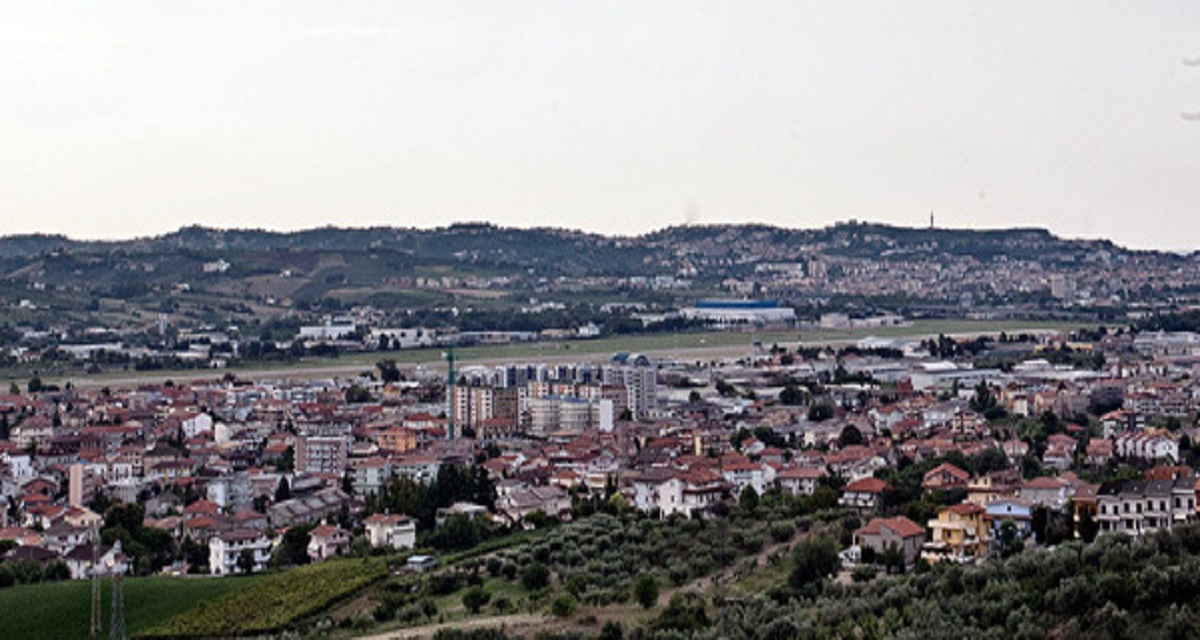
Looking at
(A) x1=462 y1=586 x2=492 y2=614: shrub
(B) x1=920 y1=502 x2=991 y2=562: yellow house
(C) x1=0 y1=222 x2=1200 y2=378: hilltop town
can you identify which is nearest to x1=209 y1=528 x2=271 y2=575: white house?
(A) x1=462 y1=586 x2=492 y2=614: shrub

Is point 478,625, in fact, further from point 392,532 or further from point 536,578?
point 392,532

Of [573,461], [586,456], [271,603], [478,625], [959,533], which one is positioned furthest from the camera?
[586,456]

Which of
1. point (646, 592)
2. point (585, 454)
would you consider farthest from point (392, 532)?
point (585, 454)

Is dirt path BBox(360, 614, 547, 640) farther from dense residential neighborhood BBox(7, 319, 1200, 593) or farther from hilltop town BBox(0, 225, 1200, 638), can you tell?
dense residential neighborhood BBox(7, 319, 1200, 593)

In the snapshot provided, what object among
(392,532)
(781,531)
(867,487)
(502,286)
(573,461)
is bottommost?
(392,532)

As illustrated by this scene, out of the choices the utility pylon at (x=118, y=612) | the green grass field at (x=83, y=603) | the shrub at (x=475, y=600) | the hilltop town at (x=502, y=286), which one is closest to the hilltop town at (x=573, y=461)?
the shrub at (x=475, y=600)

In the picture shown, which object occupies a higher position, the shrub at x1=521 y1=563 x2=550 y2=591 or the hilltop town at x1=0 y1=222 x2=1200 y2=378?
the hilltop town at x1=0 y1=222 x2=1200 y2=378
